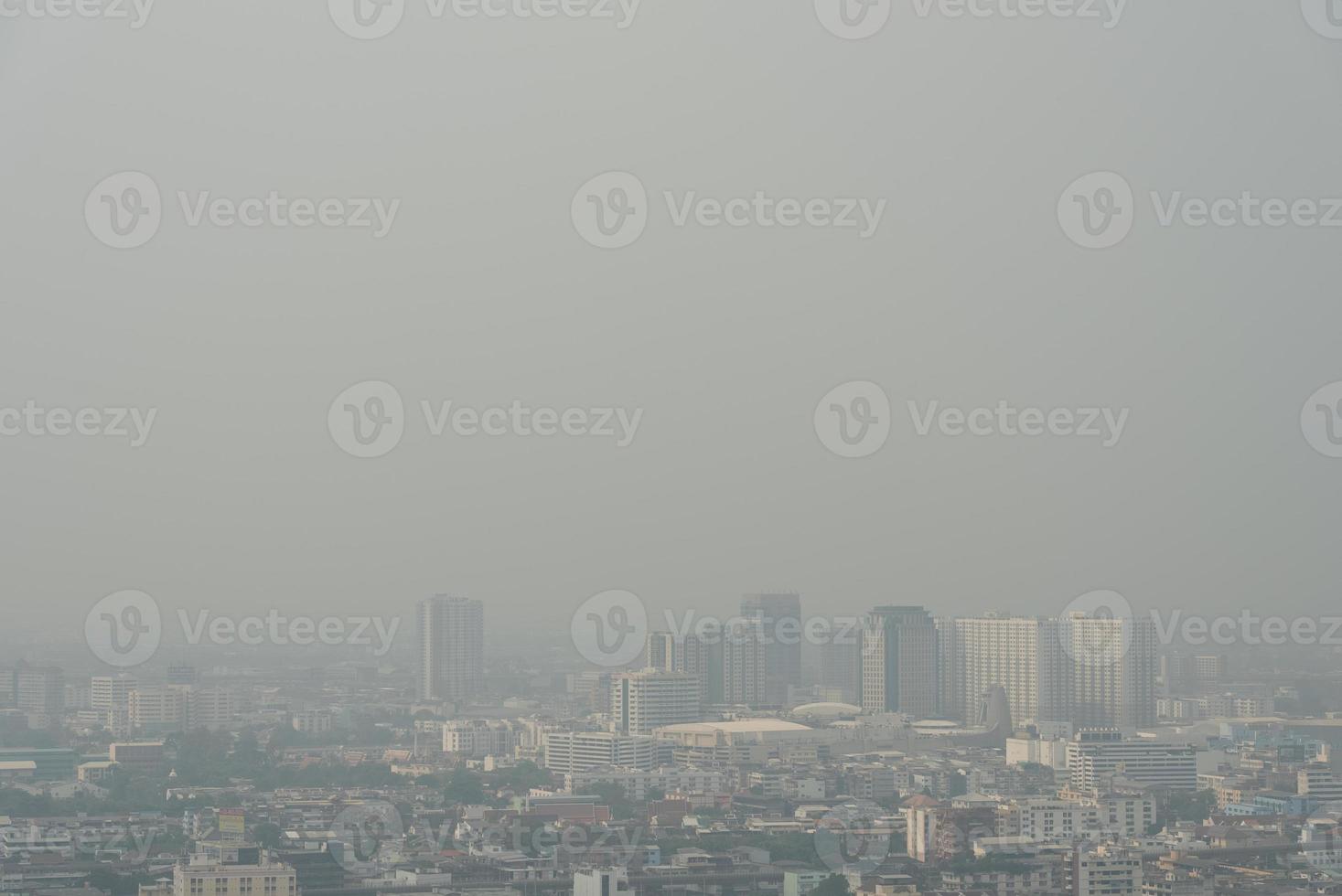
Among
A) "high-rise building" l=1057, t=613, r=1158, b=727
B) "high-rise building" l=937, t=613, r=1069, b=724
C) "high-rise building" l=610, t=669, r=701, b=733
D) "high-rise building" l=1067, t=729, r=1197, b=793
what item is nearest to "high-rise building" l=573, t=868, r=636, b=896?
"high-rise building" l=1067, t=729, r=1197, b=793

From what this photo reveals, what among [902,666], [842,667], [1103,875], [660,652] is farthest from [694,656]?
[1103,875]

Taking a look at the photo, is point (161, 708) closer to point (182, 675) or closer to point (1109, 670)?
point (182, 675)

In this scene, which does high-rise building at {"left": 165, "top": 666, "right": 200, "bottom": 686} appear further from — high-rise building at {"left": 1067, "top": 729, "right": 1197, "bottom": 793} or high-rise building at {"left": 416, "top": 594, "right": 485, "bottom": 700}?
high-rise building at {"left": 1067, "top": 729, "right": 1197, "bottom": 793}

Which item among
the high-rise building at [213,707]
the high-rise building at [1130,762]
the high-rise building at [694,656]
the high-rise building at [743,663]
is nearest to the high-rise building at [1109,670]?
the high-rise building at [1130,762]

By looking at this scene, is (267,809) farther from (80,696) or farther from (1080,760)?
(1080,760)

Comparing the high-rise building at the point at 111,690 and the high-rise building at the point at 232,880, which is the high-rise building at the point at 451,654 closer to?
the high-rise building at the point at 111,690
